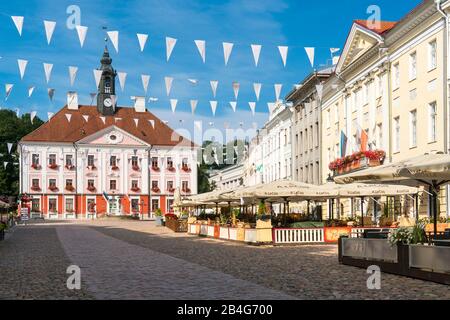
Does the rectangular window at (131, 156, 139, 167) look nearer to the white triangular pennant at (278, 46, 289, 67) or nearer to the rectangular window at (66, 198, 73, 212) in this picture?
the rectangular window at (66, 198, 73, 212)

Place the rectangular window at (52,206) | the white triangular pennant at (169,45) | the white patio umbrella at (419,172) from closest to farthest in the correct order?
the white patio umbrella at (419,172)
the white triangular pennant at (169,45)
the rectangular window at (52,206)

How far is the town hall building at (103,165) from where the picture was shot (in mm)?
84688

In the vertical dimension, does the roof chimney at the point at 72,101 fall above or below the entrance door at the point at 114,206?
above

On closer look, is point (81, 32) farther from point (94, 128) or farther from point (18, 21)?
point (94, 128)

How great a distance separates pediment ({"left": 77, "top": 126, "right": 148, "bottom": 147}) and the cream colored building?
47.7m

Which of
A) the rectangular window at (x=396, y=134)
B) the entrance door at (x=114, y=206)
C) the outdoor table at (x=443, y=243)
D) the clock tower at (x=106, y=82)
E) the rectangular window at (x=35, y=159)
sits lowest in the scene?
the entrance door at (x=114, y=206)

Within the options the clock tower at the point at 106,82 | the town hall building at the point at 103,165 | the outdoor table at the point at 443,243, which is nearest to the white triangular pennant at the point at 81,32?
the outdoor table at the point at 443,243

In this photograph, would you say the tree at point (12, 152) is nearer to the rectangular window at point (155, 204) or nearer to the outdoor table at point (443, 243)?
the rectangular window at point (155, 204)

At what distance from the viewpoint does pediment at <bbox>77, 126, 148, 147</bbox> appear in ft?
286

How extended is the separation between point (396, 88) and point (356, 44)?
23.2 ft

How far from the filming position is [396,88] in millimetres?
31844

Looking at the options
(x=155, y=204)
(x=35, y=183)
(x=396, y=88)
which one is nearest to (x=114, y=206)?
(x=155, y=204)

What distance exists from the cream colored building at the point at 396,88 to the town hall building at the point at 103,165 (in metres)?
46.0
